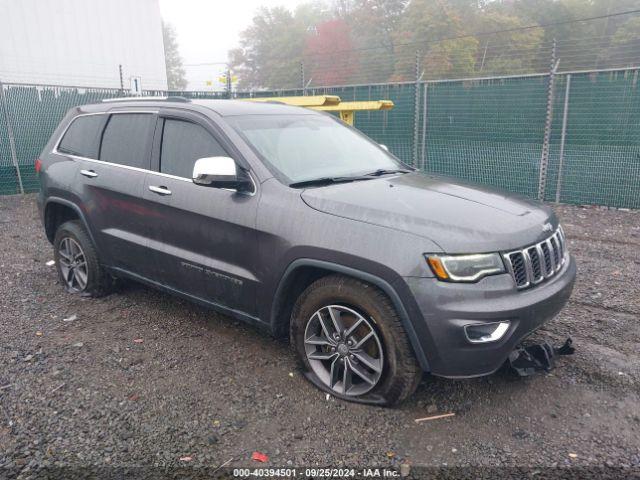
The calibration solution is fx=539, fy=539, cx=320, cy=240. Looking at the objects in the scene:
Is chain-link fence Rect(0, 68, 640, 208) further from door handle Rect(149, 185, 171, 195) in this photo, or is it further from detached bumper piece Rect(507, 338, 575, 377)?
door handle Rect(149, 185, 171, 195)

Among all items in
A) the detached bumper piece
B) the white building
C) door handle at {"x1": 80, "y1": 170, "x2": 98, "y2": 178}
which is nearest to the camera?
the detached bumper piece

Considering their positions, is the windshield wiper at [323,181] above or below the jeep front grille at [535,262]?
above

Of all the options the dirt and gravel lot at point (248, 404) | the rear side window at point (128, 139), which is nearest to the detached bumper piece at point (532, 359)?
the dirt and gravel lot at point (248, 404)

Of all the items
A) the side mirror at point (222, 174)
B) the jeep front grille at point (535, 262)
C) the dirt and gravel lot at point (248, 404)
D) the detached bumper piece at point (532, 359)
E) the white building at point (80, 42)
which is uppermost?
the white building at point (80, 42)

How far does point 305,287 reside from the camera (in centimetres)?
343

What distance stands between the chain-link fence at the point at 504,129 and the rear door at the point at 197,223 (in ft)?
22.6

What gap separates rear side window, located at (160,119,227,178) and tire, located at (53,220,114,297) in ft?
4.18

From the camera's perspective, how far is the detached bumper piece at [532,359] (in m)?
3.36

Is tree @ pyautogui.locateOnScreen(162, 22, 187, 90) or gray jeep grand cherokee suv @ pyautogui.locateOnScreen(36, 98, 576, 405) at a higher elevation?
tree @ pyautogui.locateOnScreen(162, 22, 187, 90)

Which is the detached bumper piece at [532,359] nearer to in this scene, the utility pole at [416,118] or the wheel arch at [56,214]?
the wheel arch at [56,214]

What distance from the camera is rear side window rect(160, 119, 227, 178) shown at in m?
3.84

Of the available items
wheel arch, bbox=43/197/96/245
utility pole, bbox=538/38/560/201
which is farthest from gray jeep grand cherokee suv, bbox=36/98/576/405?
utility pole, bbox=538/38/560/201

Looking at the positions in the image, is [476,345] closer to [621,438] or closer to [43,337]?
[621,438]

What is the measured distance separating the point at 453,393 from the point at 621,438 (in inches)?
36.3
